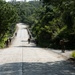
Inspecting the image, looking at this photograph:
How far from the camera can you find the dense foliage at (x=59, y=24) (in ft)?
73.8

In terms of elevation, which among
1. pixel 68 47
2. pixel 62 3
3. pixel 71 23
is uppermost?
pixel 62 3

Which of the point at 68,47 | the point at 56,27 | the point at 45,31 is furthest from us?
the point at 45,31

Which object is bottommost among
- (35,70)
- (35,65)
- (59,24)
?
(35,65)

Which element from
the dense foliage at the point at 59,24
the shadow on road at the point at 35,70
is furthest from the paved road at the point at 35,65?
the dense foliage at the point at 59,24

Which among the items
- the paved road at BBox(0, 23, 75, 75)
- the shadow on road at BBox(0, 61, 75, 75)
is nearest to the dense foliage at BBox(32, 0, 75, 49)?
the paved road at BBox(0, 23, 75, 75)

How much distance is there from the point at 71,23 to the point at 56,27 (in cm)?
3530

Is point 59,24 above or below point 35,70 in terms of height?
above

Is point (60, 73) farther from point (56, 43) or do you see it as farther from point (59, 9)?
point (56, 43)

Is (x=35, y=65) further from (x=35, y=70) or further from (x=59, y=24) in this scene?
(x=59, y=24)

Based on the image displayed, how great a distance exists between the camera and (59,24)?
60969mm

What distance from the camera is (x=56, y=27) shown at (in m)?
60.7

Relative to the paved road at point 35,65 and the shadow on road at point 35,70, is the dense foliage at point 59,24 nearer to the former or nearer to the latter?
the paved road at point 35,65

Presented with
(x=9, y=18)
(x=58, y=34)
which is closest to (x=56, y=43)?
(x=58, y=34)

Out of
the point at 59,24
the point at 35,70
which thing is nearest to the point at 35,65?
the point at 35,70
